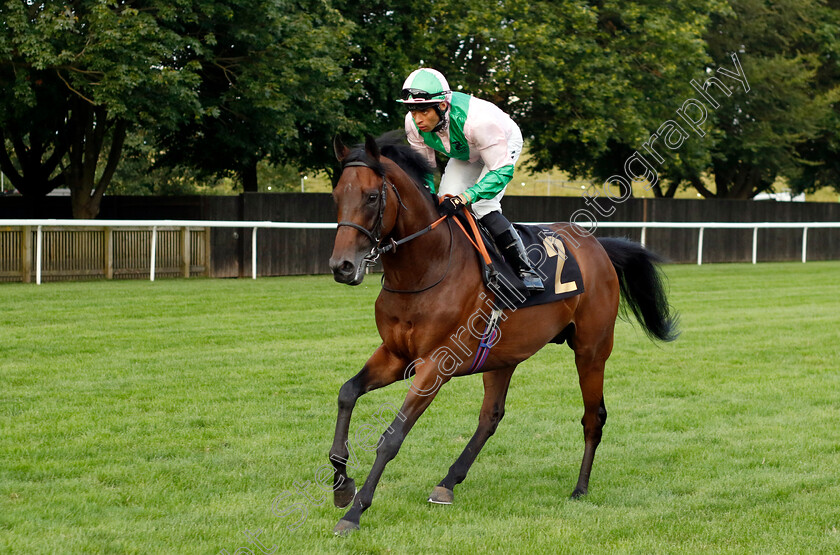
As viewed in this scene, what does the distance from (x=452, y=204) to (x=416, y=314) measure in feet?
2.19

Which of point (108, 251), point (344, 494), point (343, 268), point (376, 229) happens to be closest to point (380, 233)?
point (376, 229)

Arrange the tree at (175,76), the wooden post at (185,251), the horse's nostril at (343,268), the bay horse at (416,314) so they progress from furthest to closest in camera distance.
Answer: the wooden post at (185,251), the tree at (175,76), the bay horse at (416,314), the horse's nostril at (343,268)

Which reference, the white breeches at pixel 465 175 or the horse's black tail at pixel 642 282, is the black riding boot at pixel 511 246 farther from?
the horse's black tail at pixel 642 282

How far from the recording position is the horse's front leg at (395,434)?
4.22m

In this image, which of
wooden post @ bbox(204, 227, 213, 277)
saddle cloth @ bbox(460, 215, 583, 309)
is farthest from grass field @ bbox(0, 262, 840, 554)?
wooden post @ bbox(204, 227, 213, 277)

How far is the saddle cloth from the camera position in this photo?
16.4 ft

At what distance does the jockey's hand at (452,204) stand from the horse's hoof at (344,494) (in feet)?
4.72

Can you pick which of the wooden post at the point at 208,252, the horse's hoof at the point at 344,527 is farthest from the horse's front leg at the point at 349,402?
the wooden post at the point at 208,252

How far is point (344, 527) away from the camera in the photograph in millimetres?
4160

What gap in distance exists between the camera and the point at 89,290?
45.6 feet

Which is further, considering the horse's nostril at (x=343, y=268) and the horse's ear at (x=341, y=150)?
the horse's ear at (x=341, y=150)

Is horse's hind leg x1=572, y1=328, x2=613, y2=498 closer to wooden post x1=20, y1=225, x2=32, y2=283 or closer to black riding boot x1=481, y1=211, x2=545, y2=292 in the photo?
black riding boot x1=481, y1=211, x2=545, y2=292

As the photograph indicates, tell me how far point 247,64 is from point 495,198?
12.6 metres

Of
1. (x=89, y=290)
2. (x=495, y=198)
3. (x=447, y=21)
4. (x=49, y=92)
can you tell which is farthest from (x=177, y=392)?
(x=447, y=21)
